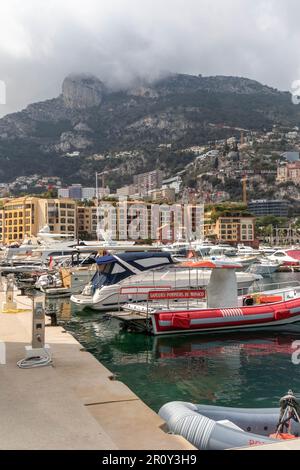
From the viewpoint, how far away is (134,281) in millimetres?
23922

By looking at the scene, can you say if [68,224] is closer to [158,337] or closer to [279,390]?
[158,337]

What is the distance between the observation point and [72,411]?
6.60m

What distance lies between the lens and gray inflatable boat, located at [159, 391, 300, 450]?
6.33 metres

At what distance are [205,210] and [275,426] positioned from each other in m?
143

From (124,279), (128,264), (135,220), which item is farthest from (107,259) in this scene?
(135,220)

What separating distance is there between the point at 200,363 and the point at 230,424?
7.35m

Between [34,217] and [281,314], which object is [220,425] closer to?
[281,314]

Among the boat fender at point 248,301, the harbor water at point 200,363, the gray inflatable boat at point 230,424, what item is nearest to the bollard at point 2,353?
the harbor water at point 200,363

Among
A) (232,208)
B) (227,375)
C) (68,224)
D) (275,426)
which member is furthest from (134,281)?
(232,208)

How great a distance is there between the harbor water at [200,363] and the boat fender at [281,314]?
1.84 ft

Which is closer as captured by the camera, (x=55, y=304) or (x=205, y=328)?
(x=205, y=328)

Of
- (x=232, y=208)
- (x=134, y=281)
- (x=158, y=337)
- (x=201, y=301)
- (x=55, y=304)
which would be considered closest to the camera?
(x=158, y=337)

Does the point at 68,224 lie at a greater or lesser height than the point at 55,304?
greater

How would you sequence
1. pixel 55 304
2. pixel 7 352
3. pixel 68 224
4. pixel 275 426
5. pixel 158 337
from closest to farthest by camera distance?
pixel 275 426, pixel 7 352, pixel 158 337, pixel 55 304, pixel 68 224
